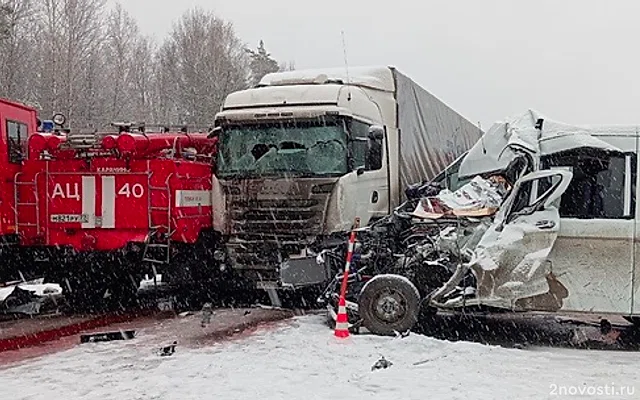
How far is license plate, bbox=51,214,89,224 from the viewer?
454 inches

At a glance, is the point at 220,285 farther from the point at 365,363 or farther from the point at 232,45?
the point at 232,45

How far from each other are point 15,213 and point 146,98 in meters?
47.2

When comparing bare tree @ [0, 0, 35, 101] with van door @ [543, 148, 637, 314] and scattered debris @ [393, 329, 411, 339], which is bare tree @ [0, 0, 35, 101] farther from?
van door @ [543, 148, 637, 314]

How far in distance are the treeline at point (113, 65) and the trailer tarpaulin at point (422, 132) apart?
2484cm

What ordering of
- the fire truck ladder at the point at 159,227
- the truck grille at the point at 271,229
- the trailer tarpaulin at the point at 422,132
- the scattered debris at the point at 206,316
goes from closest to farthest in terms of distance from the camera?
the scattered debris at the point at 206,316, the truck grille at the point at 271,229, the fire truck ladder at the point at 159,227, the trailer tarpaulin at the point at 422,132

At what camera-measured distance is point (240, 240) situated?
11.3 metres

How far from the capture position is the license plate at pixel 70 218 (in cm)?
1154

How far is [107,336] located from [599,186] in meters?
6.02

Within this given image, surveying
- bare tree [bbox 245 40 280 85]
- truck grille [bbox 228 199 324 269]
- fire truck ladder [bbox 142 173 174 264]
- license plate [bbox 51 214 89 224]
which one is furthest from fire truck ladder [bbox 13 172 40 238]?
bare tree [bbox 245 40 280 85]

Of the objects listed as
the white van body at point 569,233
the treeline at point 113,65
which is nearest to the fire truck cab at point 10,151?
the white van body at point 569,233

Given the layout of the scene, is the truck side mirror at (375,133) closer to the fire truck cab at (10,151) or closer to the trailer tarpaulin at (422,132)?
the trailer tarpaulin at (422,132)

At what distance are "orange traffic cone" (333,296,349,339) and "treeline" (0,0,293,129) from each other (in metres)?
31.2

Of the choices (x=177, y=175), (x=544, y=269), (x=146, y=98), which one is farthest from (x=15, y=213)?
(x=146, y=98)

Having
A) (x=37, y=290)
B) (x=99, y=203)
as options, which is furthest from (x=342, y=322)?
(x=37, y=290)
